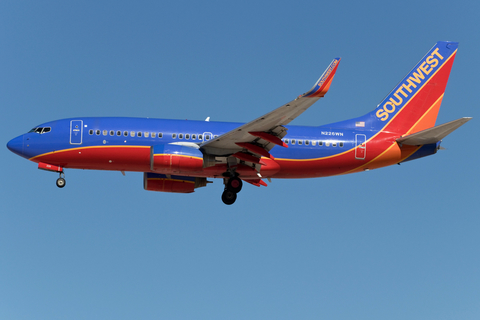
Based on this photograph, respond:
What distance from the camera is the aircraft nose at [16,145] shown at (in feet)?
116

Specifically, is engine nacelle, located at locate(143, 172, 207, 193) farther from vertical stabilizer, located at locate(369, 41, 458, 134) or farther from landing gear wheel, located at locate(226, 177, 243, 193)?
vertical stabilizer, located at locate(369, 41, 458, 134)

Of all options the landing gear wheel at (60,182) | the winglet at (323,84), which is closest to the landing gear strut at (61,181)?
the landing gear wheel at (60,182)

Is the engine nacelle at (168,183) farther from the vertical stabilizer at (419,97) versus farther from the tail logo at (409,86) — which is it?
the tail logo at (409,86)

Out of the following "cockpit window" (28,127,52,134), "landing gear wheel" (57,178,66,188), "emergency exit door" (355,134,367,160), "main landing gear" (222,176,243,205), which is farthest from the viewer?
"emergency exit door" (355,134,367,160)

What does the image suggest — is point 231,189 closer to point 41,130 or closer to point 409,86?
point 41,130

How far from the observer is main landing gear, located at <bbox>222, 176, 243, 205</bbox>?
1414 inches

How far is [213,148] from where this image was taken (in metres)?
34.0

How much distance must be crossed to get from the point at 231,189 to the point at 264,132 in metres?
5.24

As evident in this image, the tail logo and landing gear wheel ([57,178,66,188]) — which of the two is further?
the tail logo

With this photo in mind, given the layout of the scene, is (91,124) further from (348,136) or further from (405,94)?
(405,94)

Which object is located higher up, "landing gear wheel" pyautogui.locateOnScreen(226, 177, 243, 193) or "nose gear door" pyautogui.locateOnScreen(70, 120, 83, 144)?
"nose gear door" pyautogui.locateOnScreen(70, 120, 83, 144)

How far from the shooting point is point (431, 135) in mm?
35531

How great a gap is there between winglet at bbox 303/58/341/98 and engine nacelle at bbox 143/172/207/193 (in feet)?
41.8

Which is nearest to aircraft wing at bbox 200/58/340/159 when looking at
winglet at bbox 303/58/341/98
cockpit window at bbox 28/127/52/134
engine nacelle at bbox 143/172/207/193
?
winglet at bbox 303/58/341/98
